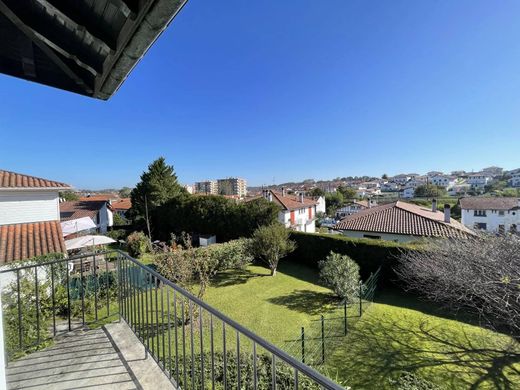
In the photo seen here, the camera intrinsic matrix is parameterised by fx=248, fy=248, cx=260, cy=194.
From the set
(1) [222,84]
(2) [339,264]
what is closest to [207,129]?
(1) [222,84]

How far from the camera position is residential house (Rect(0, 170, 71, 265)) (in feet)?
30.8

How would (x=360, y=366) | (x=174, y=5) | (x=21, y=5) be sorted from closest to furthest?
(x=174, y=5) < (x=21, y=5) < (x=360, y=366)

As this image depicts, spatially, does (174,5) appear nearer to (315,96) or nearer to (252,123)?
(315,96)

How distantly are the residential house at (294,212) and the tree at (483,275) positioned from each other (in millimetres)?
16548

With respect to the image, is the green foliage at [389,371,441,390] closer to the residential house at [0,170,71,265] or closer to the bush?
the residential house at [0,170,71,265]

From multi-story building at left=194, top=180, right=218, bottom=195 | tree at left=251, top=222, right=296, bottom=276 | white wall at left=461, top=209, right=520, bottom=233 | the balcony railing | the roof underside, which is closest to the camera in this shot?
the roof underside

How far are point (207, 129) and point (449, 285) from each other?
2010 centimetres

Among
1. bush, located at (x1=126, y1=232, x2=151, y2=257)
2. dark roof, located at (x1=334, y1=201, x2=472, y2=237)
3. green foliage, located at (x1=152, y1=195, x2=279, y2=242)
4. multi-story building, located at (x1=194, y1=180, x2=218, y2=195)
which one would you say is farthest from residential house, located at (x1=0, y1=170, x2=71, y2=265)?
multi-story building, located at (x1=194, y1=180, x2=218, y2=195)

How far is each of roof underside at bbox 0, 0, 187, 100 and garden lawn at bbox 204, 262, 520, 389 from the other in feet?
21.1

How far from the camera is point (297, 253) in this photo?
1550 centimetres

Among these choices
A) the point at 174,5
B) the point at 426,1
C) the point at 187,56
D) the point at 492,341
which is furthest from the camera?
the point at 187,56

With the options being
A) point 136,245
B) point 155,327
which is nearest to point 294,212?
point 136,245

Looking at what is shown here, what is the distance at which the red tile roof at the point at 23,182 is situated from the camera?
10228mm

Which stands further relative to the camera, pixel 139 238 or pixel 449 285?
pixel 139 238
